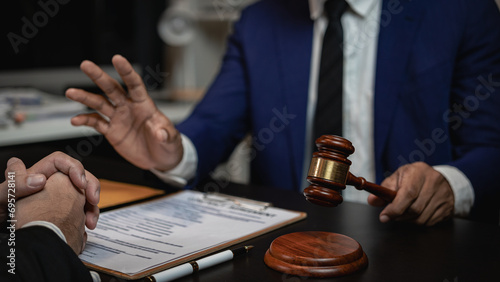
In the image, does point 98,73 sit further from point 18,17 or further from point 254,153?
point 18,17

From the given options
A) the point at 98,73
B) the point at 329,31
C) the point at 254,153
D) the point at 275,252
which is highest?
the point at 329,31

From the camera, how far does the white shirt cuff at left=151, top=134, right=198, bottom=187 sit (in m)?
1.24

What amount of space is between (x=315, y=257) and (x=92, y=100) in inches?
28.1

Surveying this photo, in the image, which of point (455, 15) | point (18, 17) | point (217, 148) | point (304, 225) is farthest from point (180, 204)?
point (18, 17)

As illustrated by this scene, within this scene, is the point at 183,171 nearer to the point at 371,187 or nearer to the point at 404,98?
the point at 371,187

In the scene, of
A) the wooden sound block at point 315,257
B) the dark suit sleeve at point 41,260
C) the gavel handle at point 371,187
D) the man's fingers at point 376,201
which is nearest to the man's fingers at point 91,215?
the dark suit sleeve at point 41,260

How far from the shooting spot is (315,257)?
693 millimetres

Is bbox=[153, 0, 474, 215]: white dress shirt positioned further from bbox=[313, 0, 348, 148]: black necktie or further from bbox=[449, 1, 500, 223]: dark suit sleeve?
bbox=[449, 1, 500, 223]: dark suit sleeve

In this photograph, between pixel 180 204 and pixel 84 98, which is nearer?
pixel 180 204

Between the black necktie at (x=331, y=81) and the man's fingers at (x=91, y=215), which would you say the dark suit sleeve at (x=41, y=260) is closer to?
the man's fingers at (x=91, y=215)

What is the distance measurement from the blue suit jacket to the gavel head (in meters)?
0.62

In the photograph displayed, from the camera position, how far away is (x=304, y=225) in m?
0.92

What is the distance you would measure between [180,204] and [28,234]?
1.43 feet

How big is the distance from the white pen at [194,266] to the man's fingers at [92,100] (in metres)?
0.60
